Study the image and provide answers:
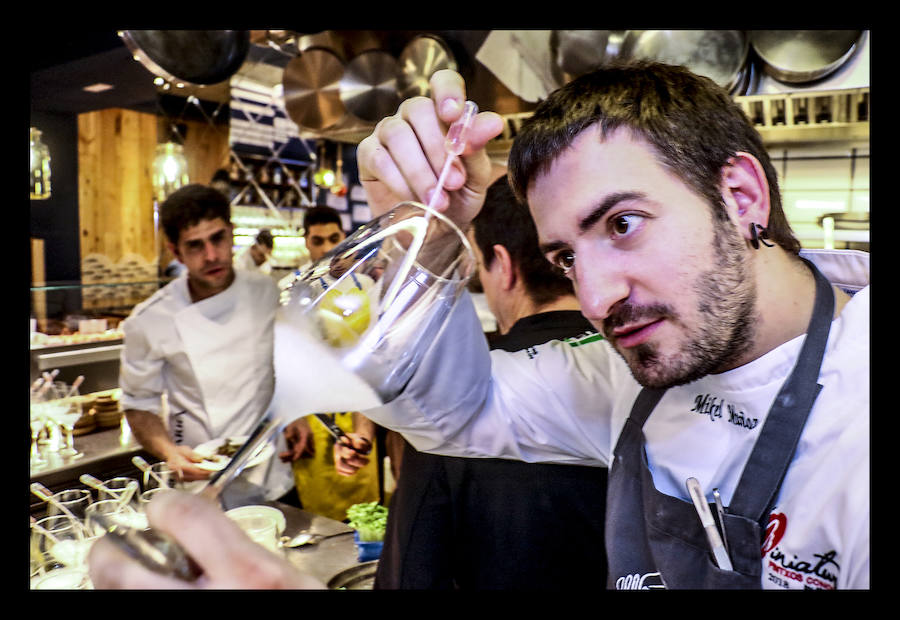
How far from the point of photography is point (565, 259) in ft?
3.09

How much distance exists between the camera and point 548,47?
291 cm

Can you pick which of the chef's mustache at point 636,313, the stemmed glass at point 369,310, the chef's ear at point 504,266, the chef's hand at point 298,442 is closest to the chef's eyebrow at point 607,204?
the chef's mustache at point 636,313

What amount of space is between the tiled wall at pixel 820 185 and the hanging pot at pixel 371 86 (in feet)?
6.72

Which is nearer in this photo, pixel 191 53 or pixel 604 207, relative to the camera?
pixel 604 207

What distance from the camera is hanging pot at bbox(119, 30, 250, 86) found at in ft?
6.19

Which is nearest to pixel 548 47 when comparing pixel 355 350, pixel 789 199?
pixel 789 199

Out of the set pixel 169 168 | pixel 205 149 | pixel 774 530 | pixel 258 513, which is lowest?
pixel 258 513

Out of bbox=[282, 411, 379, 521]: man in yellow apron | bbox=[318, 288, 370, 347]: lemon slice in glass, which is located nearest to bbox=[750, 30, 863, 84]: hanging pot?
bbox=[282, 411, 379, 521]: man in yellow apron

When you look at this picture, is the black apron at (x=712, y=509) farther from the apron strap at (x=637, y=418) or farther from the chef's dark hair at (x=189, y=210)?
the chef's dark hair at (x=189, y=210)

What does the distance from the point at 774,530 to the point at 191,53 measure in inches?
80.4

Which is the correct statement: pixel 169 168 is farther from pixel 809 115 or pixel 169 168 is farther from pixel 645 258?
pixel 645 258

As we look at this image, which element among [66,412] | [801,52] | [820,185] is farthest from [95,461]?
[820,185]
